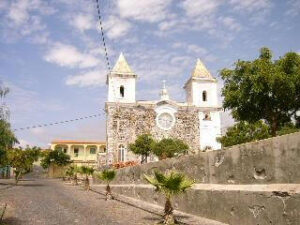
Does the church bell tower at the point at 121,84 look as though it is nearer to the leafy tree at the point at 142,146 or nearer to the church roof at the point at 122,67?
the church roof at the point at 122,67

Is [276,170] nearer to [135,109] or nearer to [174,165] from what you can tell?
[174,165]

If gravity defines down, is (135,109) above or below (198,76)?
below

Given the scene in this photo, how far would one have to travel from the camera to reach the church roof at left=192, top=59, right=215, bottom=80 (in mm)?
53541

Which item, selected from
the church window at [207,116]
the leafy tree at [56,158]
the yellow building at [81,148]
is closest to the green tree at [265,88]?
the church window at [207,116]

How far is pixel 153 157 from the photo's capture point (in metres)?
46.8

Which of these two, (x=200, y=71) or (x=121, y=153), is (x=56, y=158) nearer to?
(x=121, y=153)

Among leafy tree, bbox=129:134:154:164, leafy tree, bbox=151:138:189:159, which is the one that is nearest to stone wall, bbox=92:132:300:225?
leafy tree, bbox=151:138:189:159

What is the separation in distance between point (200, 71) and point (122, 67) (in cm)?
1146

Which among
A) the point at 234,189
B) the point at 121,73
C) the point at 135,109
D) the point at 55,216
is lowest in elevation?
the point at 55,216

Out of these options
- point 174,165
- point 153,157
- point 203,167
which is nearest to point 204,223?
point 203,167

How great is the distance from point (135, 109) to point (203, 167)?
127 ft

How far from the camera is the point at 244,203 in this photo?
7.54 meters

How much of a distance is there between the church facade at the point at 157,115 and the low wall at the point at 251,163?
117ft

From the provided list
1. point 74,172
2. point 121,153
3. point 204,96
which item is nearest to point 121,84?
point 121,153
